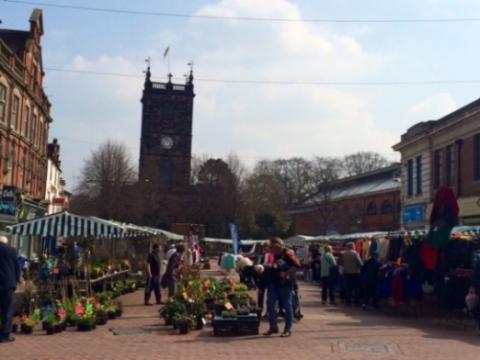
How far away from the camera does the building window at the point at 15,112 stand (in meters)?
34.0

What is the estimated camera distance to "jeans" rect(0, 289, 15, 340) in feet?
36.2

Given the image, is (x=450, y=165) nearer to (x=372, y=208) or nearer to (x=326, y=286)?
(x=326, y=286)

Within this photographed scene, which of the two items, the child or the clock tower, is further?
the clock tower

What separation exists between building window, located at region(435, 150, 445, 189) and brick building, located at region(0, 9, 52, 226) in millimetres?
21270

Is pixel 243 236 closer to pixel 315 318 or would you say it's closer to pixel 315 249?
pixel 315 249

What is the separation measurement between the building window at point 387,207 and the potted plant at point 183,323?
48.7 m

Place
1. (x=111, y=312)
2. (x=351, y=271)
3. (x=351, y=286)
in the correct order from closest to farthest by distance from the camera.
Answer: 1. (x=111, y=312)
2. (x=351, y=271)
3. (x=351, y=286)

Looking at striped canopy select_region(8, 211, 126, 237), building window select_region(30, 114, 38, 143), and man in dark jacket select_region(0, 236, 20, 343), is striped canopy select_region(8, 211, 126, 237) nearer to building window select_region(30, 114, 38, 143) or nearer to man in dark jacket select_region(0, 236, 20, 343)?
man in dark jacket select_region(0, 236, 20, 343)

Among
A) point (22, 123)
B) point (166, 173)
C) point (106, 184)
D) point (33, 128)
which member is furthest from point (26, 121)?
point (166, 173)

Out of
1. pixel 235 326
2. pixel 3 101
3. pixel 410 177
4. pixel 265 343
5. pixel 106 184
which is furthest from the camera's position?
pixel 106 184

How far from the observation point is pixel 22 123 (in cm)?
3631

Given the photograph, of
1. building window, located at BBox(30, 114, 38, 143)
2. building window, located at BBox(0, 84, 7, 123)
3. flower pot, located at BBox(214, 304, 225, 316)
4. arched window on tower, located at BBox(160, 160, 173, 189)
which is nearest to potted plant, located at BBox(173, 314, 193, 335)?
flower pot, located at BBox(214, 304, 225, 316)

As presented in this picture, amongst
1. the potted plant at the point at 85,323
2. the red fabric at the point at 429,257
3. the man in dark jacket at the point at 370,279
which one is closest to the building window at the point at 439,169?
the man in dark jacket at the point at 370,279

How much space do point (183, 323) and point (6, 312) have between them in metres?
3.11
